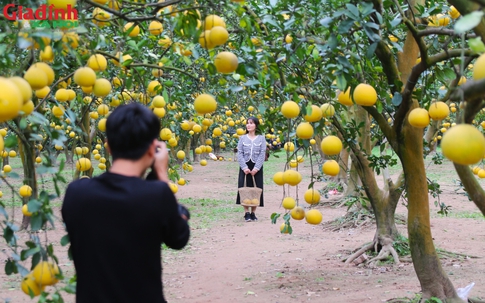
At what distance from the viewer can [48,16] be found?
7.66 feet

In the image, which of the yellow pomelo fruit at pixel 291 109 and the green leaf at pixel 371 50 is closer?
the green leaf at pixel 371 50

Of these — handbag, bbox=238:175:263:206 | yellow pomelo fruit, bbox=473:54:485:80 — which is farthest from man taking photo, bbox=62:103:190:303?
handbag, bbox=238:175:263:206

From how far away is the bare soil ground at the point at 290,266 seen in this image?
488 centimetres

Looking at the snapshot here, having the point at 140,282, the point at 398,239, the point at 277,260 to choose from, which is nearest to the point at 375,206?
the point at 398,239

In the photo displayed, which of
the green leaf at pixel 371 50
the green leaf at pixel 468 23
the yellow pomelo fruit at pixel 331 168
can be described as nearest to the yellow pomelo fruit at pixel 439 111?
the green leaf at pixel 371 50

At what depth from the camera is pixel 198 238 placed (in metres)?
7.90

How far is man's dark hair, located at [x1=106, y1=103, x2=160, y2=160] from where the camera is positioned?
1830 millimetres

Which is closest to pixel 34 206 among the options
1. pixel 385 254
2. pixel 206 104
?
pixel 206 104

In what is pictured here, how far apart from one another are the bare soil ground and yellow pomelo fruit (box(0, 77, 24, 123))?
8.57 feet

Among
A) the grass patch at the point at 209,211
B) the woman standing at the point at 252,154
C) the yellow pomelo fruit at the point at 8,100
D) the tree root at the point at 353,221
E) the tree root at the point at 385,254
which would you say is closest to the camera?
the yellow pomelo fruit at the point at 8,100

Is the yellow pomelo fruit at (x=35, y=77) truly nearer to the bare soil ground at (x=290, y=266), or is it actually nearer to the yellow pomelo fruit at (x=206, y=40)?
the yellow pomelo fruit at (x=206, y=40)

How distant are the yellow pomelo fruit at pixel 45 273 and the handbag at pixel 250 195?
7.28 meters

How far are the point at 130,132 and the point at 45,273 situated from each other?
65cm

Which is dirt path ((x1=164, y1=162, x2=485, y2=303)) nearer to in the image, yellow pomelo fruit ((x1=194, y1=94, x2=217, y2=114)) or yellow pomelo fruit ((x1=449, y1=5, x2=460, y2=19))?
yellow pomelo fruit ((x1=449, y1=5, x2=460, y2=19))
